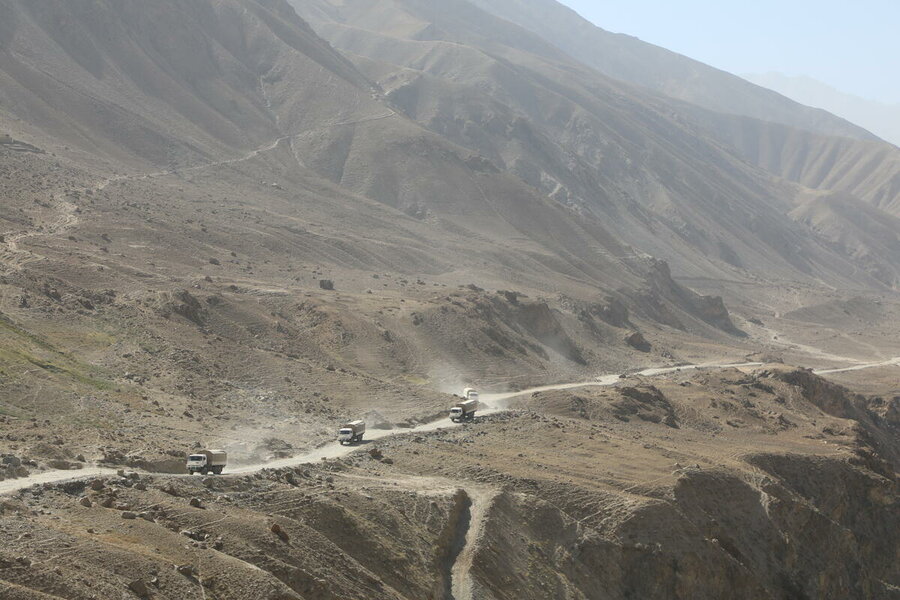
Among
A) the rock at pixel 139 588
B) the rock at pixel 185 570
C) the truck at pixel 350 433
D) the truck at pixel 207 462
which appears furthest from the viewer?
the truck at pixel 350 433

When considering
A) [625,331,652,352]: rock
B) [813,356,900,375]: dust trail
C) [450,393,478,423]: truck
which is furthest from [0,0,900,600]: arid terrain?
[625,331,652,352]: rock

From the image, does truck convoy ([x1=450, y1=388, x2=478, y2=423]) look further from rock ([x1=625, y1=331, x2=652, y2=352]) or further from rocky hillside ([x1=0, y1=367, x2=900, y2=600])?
rock ([x1=625, y1=331, x2=652, y2=352])

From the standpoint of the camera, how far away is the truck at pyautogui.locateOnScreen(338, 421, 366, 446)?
4459 centimetres

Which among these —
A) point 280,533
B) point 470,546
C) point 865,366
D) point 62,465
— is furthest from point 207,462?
point 865,366

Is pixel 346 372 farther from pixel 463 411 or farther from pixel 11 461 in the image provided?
pixel 11 461

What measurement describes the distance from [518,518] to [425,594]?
8339 mm

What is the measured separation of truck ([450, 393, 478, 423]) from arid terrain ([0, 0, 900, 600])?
3.37 ft

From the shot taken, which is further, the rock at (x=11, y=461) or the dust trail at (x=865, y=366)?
the dust trail at (x=865, y=366)

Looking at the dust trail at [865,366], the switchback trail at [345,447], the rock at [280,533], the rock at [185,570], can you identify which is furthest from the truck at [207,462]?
the dust trail at [865,366]

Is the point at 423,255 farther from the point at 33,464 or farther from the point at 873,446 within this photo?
the point at 33,464

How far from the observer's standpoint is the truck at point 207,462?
34.8 m

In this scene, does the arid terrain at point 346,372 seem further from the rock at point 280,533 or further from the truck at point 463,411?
the truck at point 463,411

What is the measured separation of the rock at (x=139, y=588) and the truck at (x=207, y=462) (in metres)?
12.5

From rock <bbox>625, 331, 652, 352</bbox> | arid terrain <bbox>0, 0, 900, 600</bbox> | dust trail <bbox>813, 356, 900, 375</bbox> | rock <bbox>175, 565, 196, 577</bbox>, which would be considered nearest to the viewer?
rock <bbox>175, 565, 196, 577</bbox>
